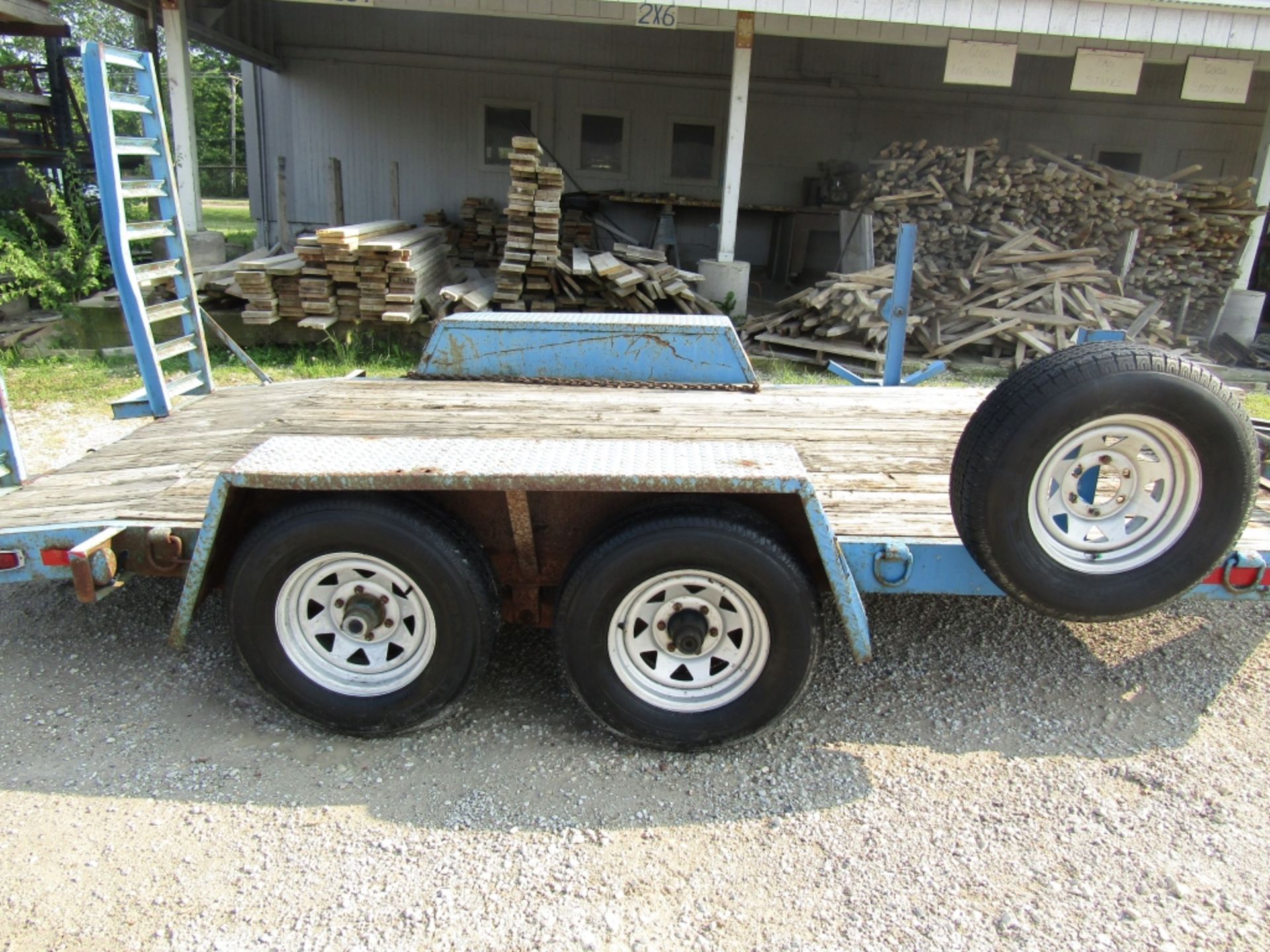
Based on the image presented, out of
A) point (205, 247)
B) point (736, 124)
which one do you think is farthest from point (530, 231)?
point (205, 247)

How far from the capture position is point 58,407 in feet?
24.6

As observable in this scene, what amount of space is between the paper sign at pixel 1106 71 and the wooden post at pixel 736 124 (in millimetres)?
4131

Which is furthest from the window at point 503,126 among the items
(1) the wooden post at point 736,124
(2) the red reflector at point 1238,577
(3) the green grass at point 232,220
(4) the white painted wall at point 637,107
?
(2) the red reflector at point 1238,577

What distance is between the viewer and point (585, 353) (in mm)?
4844

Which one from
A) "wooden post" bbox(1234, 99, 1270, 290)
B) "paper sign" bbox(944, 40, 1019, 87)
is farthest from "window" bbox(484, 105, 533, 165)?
"wooden post" bbox(1234, 99, 1270, 290)

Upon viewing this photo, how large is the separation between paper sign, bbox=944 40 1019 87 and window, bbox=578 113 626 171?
20.7ft

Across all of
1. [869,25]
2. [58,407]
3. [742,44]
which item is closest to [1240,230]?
[869,25]

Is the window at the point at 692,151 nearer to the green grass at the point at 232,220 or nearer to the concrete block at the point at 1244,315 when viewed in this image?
the green grass at the point at 232,220

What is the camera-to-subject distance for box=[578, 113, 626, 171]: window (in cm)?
1534

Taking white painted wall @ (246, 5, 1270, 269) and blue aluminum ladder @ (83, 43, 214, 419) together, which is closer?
blue aluminum ladder @ (83, 43, 214, 419)

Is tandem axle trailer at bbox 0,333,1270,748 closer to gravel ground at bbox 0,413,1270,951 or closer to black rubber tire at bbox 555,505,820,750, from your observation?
black rubber tire at bbox 555,505,820,750

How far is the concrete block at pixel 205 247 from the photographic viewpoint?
405 inches

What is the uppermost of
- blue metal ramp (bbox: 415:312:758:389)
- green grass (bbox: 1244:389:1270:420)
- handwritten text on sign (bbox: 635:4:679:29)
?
handwritten text on sign (bbox: 635:4:679:29)

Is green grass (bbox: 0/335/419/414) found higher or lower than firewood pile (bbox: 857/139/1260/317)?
lower
